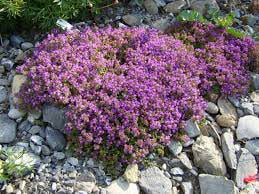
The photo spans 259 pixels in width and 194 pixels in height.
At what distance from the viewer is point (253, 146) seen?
477 cm

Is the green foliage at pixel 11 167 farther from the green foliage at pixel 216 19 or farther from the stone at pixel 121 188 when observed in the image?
the green foliage at pixel 216 19

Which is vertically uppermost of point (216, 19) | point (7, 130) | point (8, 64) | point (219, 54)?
point (216, 19)

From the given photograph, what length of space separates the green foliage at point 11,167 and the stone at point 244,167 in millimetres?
2235

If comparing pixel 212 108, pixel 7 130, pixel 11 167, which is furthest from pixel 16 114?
pixel 212 108

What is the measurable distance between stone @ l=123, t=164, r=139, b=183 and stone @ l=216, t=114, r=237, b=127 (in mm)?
1268

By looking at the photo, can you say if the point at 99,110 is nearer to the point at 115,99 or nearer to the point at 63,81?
the point at 115,99

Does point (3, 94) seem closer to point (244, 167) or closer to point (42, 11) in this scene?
point (42, 11)

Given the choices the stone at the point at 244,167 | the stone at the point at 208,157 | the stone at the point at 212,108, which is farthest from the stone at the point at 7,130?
the stone at the point at 244,167

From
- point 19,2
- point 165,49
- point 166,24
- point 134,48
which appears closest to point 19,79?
point 19,2

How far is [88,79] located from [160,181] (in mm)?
1393

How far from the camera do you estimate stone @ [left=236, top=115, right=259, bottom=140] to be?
A: 4.82 m

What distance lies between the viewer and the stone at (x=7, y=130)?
445 centimetres

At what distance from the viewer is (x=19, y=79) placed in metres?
4.81

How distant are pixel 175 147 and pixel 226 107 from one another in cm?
99
